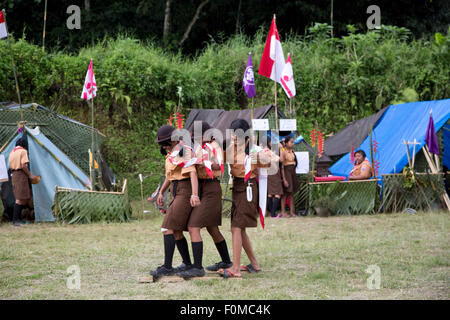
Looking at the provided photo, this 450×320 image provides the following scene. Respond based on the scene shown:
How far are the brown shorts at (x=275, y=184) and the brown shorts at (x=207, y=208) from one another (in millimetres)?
5477

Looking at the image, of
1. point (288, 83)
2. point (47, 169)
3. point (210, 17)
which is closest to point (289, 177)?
point (288, 83)

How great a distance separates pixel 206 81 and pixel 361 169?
Result: 6.32 m

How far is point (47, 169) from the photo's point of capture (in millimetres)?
11492

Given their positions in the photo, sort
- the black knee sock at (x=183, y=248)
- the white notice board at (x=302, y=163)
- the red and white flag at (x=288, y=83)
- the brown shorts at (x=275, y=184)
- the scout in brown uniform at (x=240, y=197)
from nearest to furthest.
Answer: the scout in brown uniform at (x=240, y=197) → the black knee sock at (x=183, y=248) → the red and white flag at (x=288, y=83) → the brown shorts at (x=275, y=184) → the white notice board at (x=302, y=163)

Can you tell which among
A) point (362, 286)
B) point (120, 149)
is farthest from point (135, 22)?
point (362, 286)

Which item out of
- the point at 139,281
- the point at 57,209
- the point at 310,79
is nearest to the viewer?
the point at 139,281

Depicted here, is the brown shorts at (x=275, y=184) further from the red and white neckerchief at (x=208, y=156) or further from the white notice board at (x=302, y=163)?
the red and white neckerchief at (x=208, y=156)

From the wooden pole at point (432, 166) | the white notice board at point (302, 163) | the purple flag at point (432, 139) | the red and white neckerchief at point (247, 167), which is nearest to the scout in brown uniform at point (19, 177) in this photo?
the white notice board at point (302, 163)

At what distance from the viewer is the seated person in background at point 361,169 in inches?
464

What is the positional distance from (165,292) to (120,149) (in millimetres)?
10361

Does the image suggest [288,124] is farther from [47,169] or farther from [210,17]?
[210,17]

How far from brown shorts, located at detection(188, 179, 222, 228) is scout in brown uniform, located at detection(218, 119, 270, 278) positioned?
0.68 ft

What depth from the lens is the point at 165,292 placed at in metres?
5.46

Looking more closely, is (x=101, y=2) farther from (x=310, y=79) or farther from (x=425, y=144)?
(x=425, y=144)
